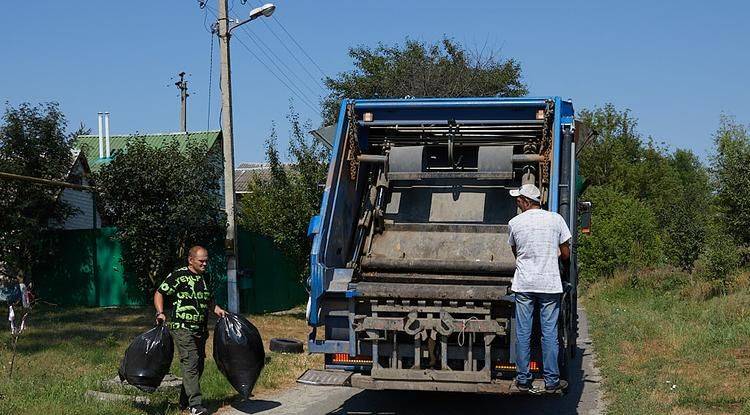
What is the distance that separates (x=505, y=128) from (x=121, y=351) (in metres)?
6.17

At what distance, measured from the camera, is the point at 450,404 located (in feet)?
28.9

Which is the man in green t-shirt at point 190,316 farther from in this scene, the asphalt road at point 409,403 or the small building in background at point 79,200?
the small building in background at point 79,200

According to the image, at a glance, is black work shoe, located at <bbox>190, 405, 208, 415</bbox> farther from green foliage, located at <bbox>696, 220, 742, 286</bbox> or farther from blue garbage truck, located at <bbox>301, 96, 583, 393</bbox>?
green foliage, located at <bbox>696, 220, 742, 286</bbox>

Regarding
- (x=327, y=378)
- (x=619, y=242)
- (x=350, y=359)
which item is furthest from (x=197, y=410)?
(x=619, y=242)

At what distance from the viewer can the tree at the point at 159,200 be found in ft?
54.7

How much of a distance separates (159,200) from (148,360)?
31.2 ft

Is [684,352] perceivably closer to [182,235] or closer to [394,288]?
[394,288]

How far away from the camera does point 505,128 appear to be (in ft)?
28.2

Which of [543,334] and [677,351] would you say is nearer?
[543,334]

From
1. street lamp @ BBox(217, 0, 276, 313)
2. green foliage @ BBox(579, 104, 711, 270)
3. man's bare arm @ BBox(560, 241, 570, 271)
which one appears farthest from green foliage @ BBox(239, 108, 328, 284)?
green foliage @ BBox(579, 104, 711, 270)

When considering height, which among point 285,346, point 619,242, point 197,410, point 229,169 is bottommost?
point 285,346

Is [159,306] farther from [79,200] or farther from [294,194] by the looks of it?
[79,200]

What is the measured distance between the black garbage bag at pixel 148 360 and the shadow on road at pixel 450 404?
1.60 metres

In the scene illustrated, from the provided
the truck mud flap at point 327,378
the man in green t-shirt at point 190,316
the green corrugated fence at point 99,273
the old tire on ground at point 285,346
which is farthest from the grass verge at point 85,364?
the green corrugated fence at point 99,273
